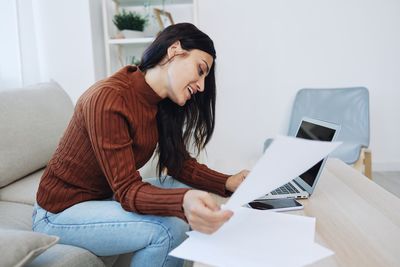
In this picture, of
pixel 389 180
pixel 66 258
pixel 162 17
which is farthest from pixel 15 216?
pixel 389 180

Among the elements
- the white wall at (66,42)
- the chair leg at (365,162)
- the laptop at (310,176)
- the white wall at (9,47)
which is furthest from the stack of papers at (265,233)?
the white wall at (66,42)

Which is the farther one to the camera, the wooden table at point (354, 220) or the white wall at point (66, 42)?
the white wall at point (66, 42)

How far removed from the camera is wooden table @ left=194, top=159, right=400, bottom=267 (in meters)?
0.65

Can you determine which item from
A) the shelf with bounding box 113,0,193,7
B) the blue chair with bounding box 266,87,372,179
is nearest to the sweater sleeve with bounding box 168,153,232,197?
the blue chair with bounding box 266,87,372,179

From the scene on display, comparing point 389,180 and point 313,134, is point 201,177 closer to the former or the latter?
point 313,134

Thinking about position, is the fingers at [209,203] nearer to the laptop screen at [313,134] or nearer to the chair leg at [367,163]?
the laptop screen at [313,134]

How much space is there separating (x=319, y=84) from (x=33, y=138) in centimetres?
191

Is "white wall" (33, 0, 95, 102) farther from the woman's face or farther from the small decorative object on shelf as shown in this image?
the woman's face

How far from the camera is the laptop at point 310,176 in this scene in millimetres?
974

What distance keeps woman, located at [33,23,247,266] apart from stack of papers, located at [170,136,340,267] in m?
0.04

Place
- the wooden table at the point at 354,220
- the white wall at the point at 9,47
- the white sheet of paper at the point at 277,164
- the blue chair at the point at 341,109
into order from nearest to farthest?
the white sheet of paper at the point at 277,164 → the wooden table at the point at 354,220 → the white wall at the point at 9,47 → the blue chair at the point at 341,109

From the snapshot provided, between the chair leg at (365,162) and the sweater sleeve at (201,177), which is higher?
the sweater sleeve at (201,177)

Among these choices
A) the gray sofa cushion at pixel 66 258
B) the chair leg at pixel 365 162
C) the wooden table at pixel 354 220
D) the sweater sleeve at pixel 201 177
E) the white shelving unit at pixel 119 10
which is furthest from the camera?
the white shelving unit at pixel 119 10

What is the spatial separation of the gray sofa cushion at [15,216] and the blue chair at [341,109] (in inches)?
65.5
